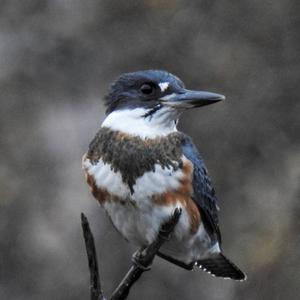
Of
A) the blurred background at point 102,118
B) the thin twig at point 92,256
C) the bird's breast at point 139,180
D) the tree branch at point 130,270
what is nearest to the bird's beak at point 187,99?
the bird's breast at point 139,180

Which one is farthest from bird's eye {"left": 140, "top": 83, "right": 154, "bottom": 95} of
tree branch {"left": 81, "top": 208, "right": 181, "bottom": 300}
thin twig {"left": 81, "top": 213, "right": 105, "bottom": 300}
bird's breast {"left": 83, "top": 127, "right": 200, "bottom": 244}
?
thin twig {"left": 81, "top": 213, "right": 105, "bottom": 300}

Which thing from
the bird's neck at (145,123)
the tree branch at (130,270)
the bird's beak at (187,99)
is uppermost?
the bird's beak at (187,99)

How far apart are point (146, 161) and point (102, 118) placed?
2.93 meters

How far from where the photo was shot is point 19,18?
838 cm

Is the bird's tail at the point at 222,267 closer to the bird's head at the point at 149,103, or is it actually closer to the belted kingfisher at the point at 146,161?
the belted kingfisher at the point at 146,161

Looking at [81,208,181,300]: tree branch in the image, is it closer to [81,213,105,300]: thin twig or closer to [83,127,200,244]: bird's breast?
[81,213,105,300]: thin twig

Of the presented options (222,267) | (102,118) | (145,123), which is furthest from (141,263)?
(102,118)

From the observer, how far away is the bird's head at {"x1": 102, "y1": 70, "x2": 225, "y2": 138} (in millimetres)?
4574

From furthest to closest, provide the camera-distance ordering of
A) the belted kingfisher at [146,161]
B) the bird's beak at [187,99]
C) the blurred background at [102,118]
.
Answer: the blurred background at [102,118] → the belted kingfisher at [146,161] → the bird's beak at [187,99]

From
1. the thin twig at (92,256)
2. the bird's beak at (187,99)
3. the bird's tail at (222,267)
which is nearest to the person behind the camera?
the thin twig at (92,256)

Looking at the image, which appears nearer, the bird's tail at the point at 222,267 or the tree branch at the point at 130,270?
the tree branch at the point at 130,270

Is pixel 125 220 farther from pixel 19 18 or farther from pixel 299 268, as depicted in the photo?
pixel 19 18

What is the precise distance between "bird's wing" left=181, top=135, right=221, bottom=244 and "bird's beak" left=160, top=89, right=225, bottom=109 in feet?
0.56

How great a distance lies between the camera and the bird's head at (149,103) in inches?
180
